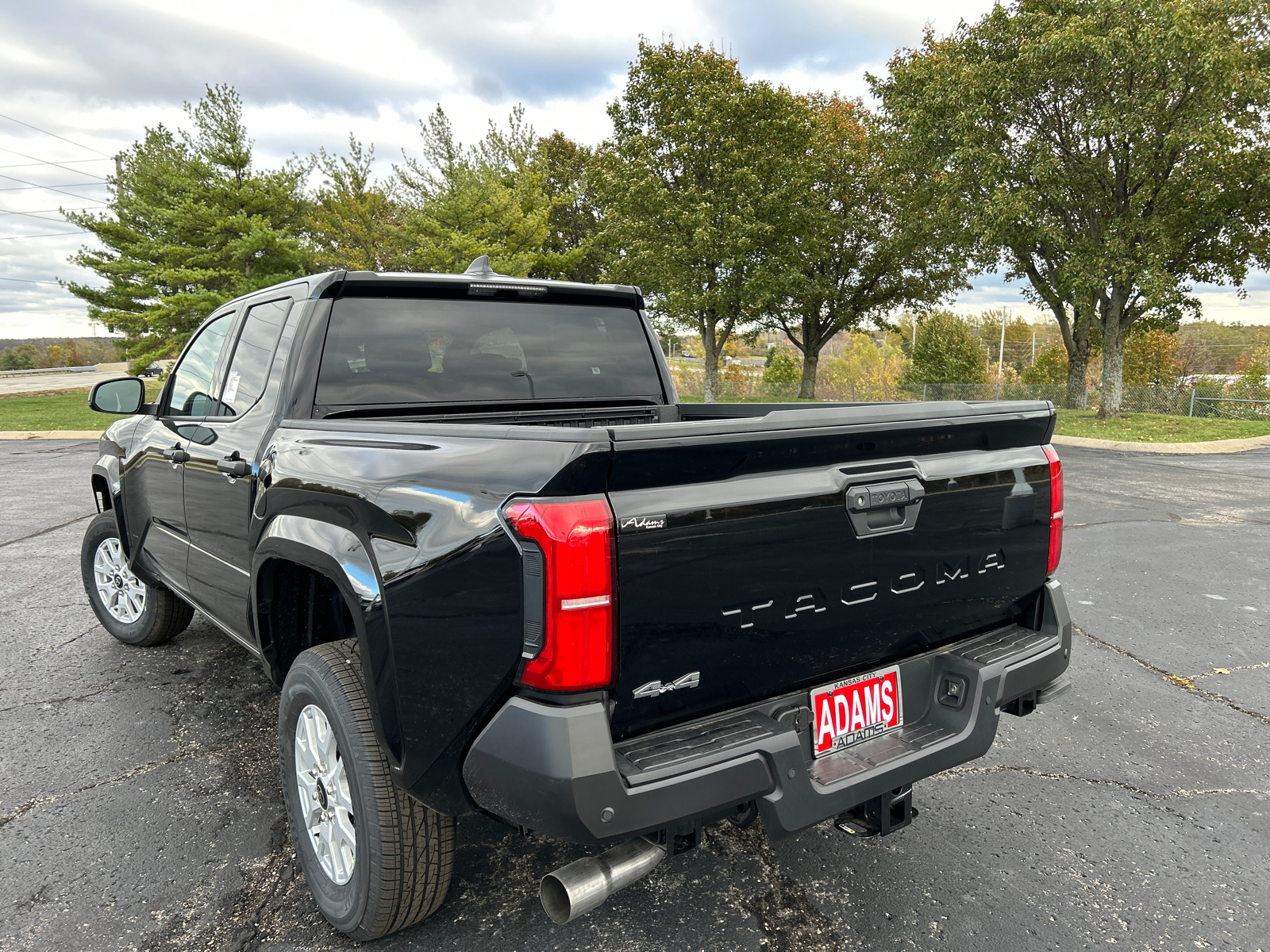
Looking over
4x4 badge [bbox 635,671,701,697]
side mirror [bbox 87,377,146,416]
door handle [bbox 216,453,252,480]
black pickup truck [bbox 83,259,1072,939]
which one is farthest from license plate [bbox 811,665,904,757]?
side mirror [bbox 87,377,146,416]

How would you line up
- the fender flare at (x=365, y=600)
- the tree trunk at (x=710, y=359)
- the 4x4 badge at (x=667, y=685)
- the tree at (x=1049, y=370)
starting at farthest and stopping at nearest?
the tree at (x=1049, y=370) → the tree trunk at (x=710, y=359) → the fender flare at (x=365, y=600) → the 4x4 badge at (x=667, y=685)

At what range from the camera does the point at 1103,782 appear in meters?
3.24

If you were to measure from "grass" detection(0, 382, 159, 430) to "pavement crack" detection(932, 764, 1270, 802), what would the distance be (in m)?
17.0

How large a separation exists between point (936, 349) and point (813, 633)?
42.8m

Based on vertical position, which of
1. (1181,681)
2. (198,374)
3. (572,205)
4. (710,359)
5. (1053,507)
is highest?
(572,205)

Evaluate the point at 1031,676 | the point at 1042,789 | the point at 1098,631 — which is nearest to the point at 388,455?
the point at 1031,676

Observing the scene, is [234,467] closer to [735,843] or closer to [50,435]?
[735,843]

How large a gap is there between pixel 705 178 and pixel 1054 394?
17127mm

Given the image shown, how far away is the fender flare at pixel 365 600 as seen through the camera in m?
2.01

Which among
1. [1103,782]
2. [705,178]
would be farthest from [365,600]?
[705,178]

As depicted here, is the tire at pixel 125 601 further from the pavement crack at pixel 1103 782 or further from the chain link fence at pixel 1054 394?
the chain link fence at pixel 1054 394

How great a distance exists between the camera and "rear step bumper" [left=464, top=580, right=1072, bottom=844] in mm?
1683

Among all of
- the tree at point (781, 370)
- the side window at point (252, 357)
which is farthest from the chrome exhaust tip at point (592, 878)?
the tree at point (781, 370)

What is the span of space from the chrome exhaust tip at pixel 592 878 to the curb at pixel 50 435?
69.3 feet
